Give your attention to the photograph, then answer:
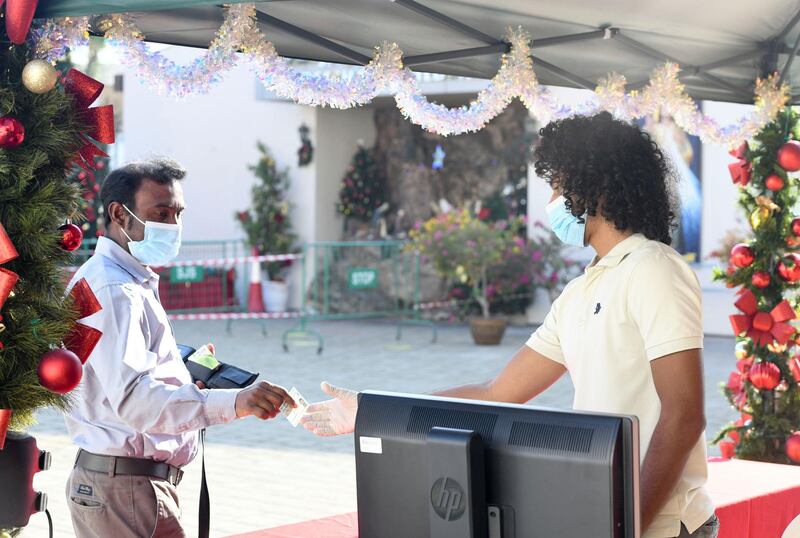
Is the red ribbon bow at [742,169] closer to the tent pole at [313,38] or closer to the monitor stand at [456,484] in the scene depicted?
the tent pole at [313,38]

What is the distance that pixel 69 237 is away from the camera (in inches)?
102

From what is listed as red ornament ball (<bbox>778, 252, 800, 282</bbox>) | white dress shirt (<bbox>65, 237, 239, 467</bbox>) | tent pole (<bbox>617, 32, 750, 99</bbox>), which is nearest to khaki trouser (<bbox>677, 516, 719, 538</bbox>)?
white dress shirt (<bbox>65, 237, 239, 467</bbox>)

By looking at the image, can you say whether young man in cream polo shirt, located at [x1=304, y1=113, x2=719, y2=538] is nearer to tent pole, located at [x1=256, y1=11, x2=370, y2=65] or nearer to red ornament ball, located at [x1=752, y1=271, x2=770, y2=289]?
tent pole, located at [x1=256, y1=11, x2=370, y2=65]

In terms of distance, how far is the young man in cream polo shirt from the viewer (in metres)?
→ 2.48

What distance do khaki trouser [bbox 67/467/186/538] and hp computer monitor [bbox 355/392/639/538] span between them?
97cm

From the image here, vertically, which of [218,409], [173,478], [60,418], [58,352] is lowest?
[60,418]

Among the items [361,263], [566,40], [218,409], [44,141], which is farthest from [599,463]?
[361,263]

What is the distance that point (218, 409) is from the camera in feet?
9.44

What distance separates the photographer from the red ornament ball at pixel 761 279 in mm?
5504

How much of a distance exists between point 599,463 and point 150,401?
4.30 ft

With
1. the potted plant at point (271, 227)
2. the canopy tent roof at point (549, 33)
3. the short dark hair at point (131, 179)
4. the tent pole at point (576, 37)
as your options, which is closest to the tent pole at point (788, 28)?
the canopy tent roof at point (549, 33)

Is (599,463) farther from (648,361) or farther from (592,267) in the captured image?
(592,267)

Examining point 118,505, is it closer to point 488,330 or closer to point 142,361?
point 142,361

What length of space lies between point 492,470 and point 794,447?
12.1 feet
